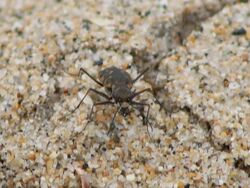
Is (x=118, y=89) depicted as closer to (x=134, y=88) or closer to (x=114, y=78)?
(x=114, y=78)

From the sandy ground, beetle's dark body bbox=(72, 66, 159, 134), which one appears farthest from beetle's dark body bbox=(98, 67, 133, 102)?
the sandy ground

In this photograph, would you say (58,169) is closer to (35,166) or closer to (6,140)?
(35,166)

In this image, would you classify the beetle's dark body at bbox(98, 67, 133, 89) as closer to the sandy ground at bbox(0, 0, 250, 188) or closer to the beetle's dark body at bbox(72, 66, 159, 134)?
the beetle's dark body at bbox(72, 66, 159, 134)

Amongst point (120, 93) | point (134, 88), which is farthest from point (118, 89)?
point (134, 88)

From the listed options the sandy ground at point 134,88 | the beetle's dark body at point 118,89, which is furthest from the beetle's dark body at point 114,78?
the sandy ground at point 134,88

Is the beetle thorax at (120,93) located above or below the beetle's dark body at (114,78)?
below

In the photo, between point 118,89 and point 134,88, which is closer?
point 118,89

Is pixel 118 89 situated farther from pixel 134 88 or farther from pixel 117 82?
pixel 134 88

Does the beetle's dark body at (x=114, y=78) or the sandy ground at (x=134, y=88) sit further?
the beetle's dark body at (x=114, y=78)

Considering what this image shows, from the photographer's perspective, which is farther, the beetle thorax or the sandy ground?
the beetle thorax

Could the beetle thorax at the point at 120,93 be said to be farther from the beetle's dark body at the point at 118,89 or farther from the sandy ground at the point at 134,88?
the sandy ground at the point at 134,88

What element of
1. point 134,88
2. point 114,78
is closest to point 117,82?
point 114,78

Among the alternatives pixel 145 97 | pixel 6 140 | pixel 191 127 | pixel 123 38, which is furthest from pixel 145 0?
pixel 6 140
